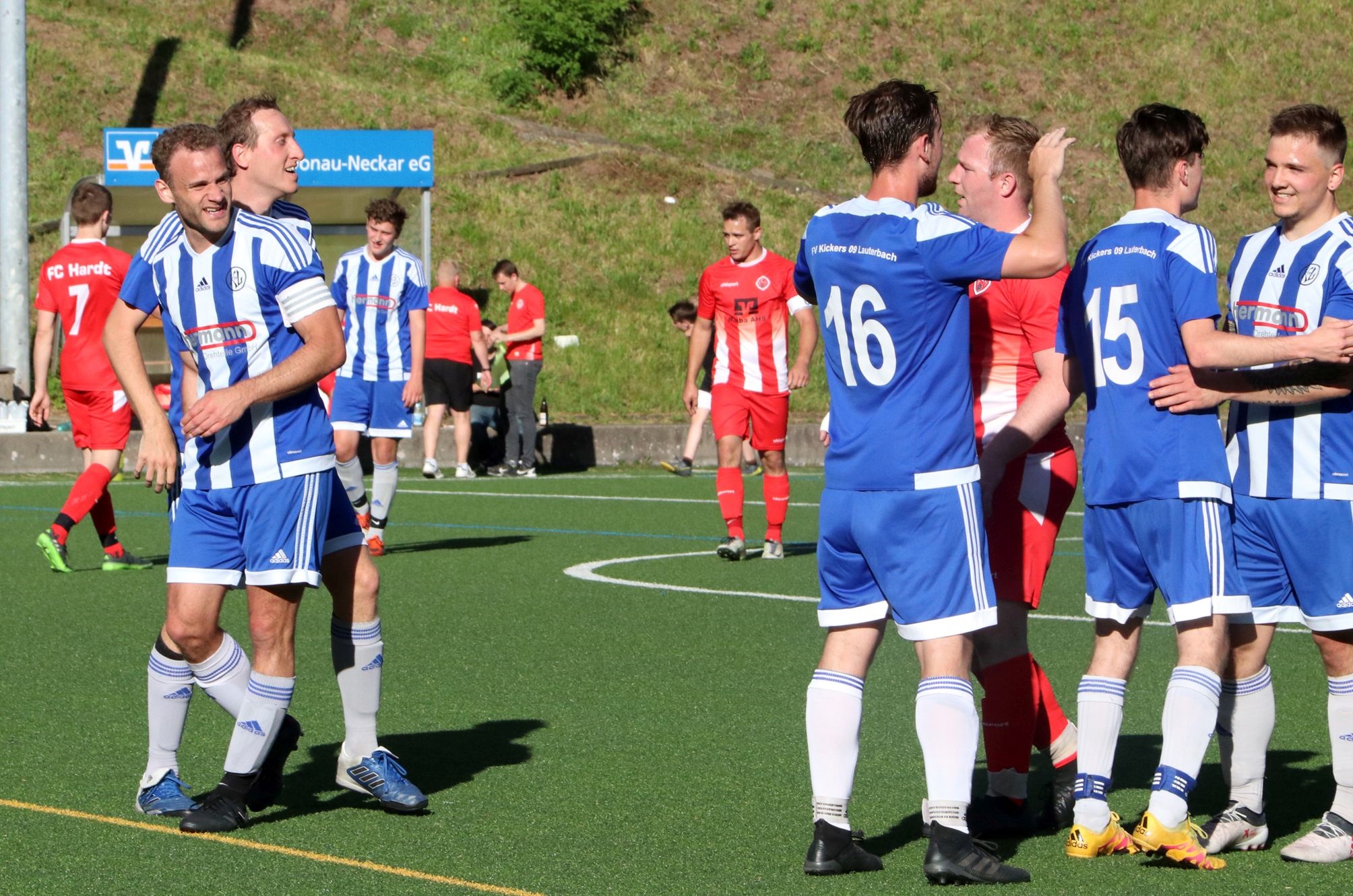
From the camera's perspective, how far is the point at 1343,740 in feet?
16.5

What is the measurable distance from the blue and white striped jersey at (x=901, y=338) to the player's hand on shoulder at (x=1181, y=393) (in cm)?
51

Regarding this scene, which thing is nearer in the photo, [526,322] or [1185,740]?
[1185,740]

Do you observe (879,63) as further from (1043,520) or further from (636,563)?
(1043,520)

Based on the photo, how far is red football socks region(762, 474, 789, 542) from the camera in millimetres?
12273

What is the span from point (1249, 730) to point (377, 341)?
806 cm

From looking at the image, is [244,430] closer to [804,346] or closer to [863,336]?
[863,336]

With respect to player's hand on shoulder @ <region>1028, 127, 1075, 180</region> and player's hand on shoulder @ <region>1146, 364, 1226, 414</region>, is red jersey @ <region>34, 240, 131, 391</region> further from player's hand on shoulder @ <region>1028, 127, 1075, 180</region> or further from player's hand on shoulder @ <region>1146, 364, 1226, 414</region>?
player's hand on shoulder @ <region>1146, 364, 1226, 414</region>

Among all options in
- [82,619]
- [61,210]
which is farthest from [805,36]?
[82,619]

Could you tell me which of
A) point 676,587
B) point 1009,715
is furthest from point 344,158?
point 1009,715

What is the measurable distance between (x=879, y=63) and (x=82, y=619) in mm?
34255

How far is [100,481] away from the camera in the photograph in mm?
11289

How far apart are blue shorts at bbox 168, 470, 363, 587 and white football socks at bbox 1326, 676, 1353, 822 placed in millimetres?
2871

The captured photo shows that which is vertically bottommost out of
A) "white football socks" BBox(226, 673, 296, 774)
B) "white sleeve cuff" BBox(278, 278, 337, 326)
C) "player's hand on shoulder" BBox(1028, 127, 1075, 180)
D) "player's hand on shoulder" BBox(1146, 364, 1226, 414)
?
"white football socks" BBox(226, 673, 296, 774)

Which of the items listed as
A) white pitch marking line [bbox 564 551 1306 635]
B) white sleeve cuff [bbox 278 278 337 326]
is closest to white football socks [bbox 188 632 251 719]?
white sleeve cuff [bbox 278 278 337 326]
